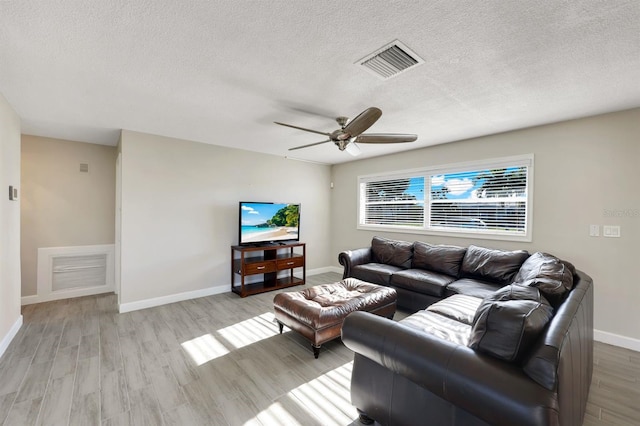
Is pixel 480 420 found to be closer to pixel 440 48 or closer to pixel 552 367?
pixel 552 367

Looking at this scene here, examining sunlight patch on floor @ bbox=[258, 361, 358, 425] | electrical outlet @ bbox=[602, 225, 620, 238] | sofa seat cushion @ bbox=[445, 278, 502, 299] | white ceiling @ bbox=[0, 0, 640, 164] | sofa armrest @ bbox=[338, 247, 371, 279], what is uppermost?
white ceiling @ bbox=[0, 0, 640, 164]

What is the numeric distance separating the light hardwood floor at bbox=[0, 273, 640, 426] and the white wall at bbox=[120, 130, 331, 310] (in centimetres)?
74

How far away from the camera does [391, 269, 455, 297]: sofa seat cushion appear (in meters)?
3.31

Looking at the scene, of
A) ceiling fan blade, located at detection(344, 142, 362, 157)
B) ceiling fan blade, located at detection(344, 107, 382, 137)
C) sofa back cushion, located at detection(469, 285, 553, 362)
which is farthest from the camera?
ceiling fan blade, located at detection(344, 142, 362, 157)

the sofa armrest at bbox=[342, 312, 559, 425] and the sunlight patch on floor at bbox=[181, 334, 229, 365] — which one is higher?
the sofa armrest at bbox=[342, 312, 559, 425]

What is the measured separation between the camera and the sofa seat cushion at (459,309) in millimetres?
2236

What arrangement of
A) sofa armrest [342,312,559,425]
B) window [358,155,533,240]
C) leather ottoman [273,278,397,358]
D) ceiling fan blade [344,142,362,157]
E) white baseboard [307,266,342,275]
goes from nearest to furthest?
sofa armrest [342,312,559,425] < leather ottoman [273,278,397,358] < ceiling fan blade [344,142,362,157] < window [358,155,533,240] < white baseboard [307,266,342,275]

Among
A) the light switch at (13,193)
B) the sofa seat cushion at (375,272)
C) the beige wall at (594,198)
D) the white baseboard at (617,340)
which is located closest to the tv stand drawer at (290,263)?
the sofa seat cushion at (375,272)

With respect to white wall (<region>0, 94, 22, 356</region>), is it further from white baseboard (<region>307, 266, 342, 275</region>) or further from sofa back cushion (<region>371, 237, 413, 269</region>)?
sofa back cushion (<region>371, 237, 413, 269</region>)

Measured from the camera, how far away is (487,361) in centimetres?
120

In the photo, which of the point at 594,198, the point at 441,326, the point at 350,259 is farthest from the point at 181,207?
the point at 594,198

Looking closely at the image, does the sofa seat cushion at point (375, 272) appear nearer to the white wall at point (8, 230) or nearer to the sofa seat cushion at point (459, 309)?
the sofa seat cushion at point (459, 309)

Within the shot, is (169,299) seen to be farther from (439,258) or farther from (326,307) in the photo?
(439,258)

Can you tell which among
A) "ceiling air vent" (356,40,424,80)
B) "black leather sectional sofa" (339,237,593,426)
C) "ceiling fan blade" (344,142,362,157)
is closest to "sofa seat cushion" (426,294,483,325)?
"black leather sectional sofa" (339,237,593,426)
